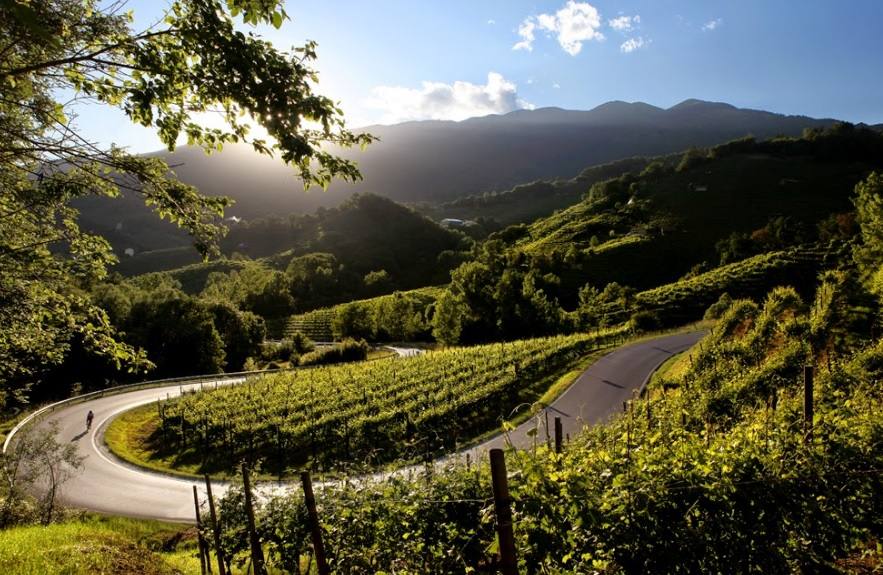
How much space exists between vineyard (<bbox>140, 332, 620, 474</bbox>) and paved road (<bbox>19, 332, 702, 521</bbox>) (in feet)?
7.80

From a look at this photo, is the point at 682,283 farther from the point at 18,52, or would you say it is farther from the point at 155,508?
the point at 18,52

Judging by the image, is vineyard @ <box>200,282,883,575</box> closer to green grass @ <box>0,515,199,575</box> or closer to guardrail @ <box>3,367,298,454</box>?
green grass @ <box>0,515,199,575</box>

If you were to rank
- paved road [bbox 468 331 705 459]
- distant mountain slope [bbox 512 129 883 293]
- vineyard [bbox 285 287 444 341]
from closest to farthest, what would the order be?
paved road [bbox 468 331 705 459]
distant mountain slope [bbox 512 129 883 293]
vineyard [bbox 285 287 444 341]

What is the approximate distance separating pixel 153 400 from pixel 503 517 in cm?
4398

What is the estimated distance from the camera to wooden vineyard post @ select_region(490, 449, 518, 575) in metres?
2.88

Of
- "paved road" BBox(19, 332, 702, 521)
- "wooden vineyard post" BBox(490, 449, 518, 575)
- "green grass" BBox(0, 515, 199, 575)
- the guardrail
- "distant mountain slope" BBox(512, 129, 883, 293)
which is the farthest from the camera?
"distant mountain slope" BBox(512, 129, 883, 293)

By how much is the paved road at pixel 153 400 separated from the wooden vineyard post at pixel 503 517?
10146 mm

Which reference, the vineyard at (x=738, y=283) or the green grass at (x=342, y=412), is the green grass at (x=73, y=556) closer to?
the green grass at (x=342, y=412)

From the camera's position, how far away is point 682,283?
63.6m

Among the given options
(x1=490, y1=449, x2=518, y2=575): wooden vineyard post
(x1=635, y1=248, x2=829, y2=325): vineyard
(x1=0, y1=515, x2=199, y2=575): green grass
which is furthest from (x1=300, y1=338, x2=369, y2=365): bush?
(x1=490, y1=449, x2=518, y2=575): wooden vineyard post

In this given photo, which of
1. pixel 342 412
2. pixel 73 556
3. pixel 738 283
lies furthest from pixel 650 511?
pixel 738 283

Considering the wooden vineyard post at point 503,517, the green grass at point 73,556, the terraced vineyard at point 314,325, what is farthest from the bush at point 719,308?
the terraced vineyard at point 314,325

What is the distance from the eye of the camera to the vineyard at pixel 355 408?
24.4m

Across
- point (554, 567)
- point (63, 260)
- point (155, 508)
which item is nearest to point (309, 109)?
point (554, 567)
